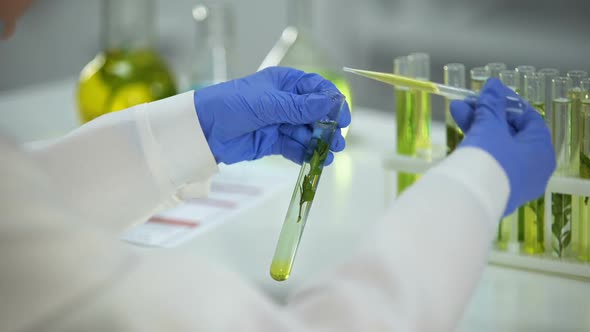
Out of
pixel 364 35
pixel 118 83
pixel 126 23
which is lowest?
pixel 364 35

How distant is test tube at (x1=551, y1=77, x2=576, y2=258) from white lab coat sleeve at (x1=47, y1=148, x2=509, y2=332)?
0.32 m

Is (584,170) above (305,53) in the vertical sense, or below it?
below

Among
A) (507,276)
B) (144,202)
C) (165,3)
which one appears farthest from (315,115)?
(165,3)

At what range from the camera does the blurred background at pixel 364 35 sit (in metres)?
2.58

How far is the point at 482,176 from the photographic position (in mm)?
872

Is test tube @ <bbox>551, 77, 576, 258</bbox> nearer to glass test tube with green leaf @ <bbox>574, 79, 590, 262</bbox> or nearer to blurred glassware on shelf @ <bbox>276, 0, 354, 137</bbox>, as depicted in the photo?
glass test tube with green leaf @ <bbox>574, 79, 590, 262</bbox>

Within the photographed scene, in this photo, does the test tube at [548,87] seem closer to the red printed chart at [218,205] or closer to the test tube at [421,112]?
the test tube at [421,112]

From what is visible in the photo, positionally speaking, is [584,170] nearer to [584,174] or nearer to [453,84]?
[584,174]

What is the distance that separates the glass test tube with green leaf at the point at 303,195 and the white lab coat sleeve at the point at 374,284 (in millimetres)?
231

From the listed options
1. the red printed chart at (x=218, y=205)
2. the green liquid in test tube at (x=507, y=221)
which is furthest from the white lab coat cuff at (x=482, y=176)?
the red printed chart at (x=218, y=205)

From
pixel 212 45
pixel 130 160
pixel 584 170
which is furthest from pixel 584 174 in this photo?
pixel 212 45

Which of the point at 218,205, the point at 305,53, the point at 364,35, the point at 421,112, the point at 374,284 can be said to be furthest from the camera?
the point at 364,35

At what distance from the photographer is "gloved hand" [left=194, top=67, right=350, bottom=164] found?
1.16m

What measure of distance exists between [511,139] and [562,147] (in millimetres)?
261
